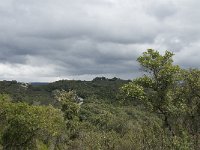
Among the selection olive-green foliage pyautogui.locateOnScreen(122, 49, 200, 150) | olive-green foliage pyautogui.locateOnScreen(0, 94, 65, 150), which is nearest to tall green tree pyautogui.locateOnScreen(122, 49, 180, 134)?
olive-green foliage pyautogui.locateOnScreen(122, 49, 200, 150)

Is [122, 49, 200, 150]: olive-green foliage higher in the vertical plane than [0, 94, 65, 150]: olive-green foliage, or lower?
higher

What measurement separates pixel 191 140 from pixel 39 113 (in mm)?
33892

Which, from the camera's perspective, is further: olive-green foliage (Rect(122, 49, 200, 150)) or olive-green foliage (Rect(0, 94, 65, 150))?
olive-green foliage (Rect(0, 94, 65, 150))

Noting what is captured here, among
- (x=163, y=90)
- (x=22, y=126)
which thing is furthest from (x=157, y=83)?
(x=22, y=126)

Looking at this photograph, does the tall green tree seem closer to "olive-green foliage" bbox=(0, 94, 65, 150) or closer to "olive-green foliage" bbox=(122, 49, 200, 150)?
"olive-green foliage" bbox=(122, 49, 200, 150)

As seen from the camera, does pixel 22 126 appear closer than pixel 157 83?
No

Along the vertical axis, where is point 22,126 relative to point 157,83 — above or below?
below

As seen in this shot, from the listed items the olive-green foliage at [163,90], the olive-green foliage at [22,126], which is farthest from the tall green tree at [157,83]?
the olive-green foliage at [22,126]

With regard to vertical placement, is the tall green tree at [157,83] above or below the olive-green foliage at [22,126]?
above

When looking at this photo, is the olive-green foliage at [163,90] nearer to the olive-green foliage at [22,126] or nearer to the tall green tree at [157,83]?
the tall green tree at [157,83]

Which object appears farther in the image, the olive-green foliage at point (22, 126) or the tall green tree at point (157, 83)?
the olive-green foliage at point (22, 126)

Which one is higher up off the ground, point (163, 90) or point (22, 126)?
point (163, 90)

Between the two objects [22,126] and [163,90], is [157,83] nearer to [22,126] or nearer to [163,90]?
[163,90]

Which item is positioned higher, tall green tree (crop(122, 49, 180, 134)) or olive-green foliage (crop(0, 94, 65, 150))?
tall green tree (crop(122, 49, 180, 134))
